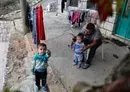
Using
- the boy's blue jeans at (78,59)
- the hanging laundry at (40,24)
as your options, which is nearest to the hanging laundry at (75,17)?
the hanging laundry at (40,24)

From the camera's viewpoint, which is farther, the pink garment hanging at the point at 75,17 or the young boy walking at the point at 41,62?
the pink garment hanging at the point at 75,17

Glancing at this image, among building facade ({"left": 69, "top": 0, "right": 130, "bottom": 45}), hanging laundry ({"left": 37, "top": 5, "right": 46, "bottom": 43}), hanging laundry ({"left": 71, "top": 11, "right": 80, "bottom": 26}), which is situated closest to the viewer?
hanging laundry ({"left": 37, "top": 5, "right": 46, "bottom": 43})

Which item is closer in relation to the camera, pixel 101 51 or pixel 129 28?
pixel 101 51

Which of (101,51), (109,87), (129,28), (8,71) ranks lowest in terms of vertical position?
(8,71)

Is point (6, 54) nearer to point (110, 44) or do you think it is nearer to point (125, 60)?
point (110, 44)

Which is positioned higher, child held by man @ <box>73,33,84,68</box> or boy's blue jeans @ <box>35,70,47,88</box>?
child held by man @ <box>73,33,84,68</box>

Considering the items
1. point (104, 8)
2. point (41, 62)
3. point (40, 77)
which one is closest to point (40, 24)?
point (40, 77)

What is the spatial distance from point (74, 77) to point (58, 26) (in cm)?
360

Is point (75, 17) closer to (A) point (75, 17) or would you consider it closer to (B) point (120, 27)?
(A) point (75, 17)

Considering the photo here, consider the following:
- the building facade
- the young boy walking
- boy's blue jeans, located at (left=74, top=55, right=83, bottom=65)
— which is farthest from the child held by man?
the building facade

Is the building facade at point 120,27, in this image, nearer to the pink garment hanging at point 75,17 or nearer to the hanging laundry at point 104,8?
the pink garment hanging at point 75,17

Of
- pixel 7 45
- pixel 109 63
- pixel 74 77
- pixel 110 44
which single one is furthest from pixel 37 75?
pixel 7 45

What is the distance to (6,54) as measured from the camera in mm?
7680

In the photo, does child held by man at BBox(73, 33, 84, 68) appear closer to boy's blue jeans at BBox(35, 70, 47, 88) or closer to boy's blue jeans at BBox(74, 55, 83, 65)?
boy's blue jeans at BBox(74, 55, 83, 65)
